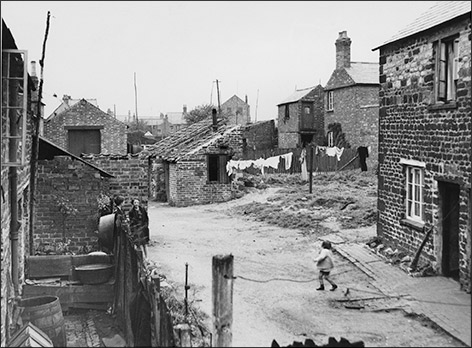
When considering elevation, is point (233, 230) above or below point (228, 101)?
below

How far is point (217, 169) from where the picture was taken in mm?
27109

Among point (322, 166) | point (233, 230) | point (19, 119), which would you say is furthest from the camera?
point (322, 166)

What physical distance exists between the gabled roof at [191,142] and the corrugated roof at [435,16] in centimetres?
1389

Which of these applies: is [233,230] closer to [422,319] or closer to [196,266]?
[196,266]

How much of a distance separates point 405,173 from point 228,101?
186ft

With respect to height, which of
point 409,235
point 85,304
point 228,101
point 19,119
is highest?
point 228,101

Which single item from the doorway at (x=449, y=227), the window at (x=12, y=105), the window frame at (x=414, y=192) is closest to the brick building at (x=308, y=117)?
the window frame at (x=414, y=192)

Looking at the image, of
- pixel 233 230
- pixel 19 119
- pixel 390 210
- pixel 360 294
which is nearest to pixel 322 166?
pixel 233 230

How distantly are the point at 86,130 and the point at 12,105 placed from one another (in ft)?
81.6

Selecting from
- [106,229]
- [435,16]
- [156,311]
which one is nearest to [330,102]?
[435,16]

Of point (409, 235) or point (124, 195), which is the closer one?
point (409, 235)

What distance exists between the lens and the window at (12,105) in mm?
8227

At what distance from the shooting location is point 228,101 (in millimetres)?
69188

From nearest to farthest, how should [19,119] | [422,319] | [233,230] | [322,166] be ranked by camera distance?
[422,319] → [19,119] → [233,230] → [322,166]
